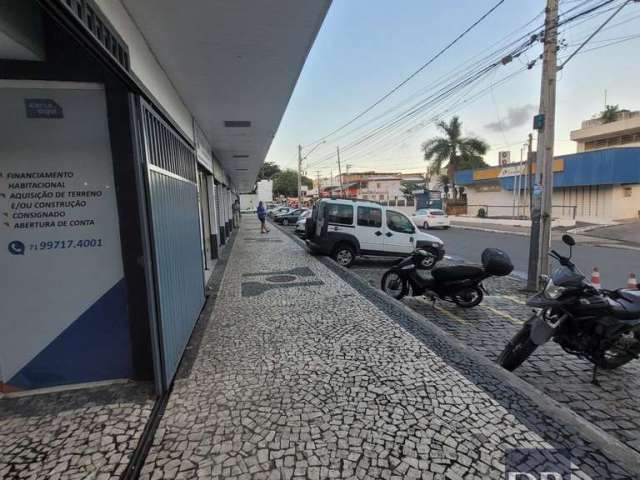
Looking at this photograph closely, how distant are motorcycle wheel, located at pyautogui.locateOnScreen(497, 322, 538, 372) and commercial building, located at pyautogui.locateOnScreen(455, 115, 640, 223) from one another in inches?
851

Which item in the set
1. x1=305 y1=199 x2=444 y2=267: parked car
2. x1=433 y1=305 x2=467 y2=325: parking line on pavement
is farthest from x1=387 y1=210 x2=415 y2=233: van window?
x1=433 y1=305 x2=467 y2=325: parking line on pavement

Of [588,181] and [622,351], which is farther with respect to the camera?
[588,181]

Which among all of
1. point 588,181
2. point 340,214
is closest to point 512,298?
point 340,214

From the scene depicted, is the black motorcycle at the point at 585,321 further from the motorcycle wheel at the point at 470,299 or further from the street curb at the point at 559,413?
the motorcycle wheel at the point at 470,299

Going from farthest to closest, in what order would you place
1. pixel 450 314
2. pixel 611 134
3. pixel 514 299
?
pixel 611 134, pixel 514 299, pixel 450 314

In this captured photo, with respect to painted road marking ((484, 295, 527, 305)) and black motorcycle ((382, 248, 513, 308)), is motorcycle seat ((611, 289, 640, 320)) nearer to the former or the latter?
black motorcycle ((382, 248, 513, 308))

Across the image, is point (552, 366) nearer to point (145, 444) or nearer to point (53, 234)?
point (145, 444)

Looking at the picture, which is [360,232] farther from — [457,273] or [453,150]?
[453,150]

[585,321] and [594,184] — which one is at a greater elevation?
[594,184]

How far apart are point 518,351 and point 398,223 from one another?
629 centimetres

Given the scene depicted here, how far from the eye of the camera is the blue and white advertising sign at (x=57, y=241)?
2.75 meters

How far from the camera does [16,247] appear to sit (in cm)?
281

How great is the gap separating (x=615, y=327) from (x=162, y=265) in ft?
14.0

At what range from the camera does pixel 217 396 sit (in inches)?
116
